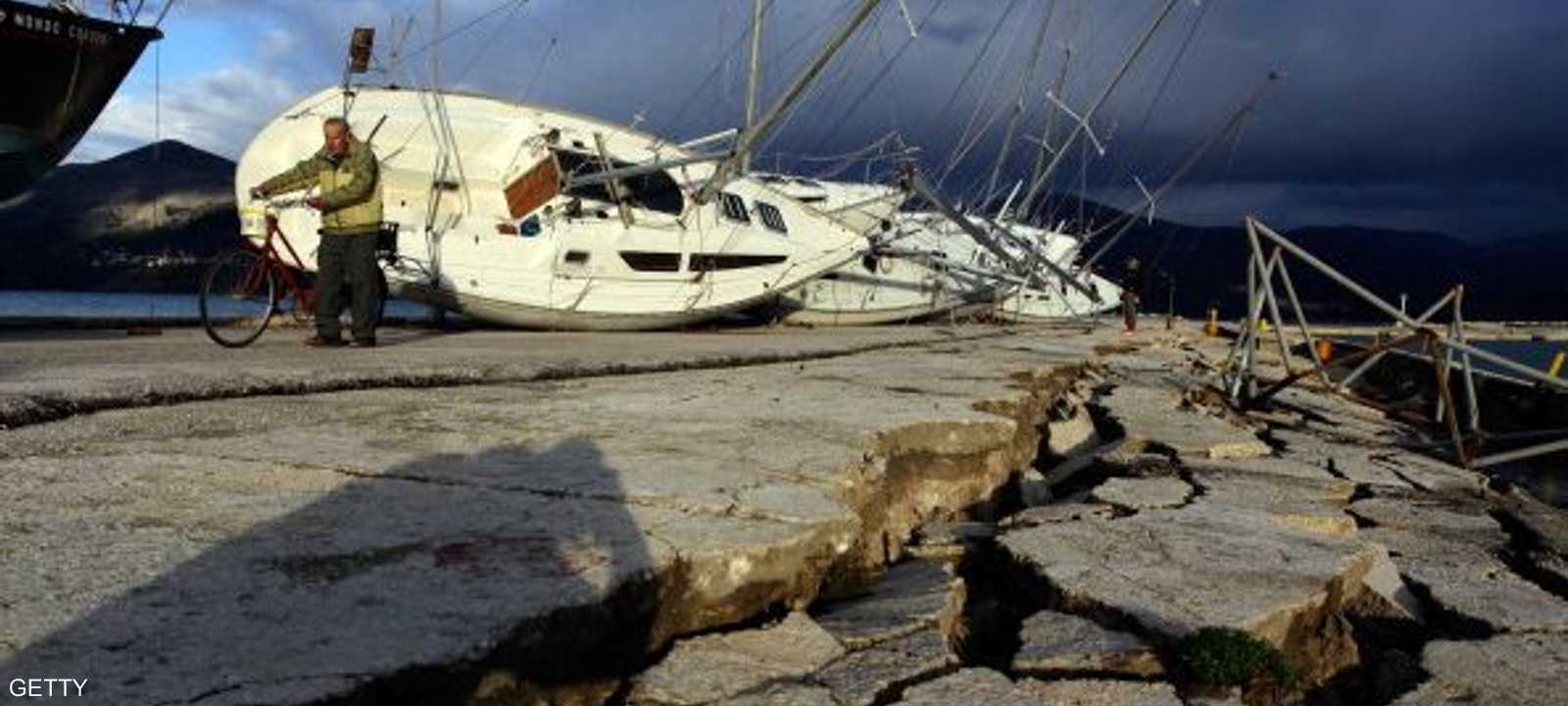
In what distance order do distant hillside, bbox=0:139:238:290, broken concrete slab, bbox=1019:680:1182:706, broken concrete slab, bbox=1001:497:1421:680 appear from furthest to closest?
distant hillside, bbox=0:139:238:290 < broken concrete slab, bbox=1001:497:1421:680 < broken concrete slab, bbox=1019:680:1182:706

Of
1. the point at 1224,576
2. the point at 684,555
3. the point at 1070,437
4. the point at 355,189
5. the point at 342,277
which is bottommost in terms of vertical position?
the point at 1070,437

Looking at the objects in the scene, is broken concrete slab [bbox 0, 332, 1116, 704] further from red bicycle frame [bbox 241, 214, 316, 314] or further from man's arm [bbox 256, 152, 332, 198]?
red bicycle frame [bbox 241, 214, 316, 314]

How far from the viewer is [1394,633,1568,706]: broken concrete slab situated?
2373mm

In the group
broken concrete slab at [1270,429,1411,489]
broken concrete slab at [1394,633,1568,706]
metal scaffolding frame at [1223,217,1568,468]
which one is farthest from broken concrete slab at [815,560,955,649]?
metal scaffolding frame at [1223,217,1568,468]

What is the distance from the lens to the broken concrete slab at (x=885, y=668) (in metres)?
2.07

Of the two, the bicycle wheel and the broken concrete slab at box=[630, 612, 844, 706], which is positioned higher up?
the bicycle wheel

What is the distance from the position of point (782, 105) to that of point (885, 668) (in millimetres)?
9460

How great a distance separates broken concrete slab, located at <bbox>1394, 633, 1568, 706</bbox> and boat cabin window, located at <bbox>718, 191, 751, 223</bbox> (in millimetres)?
12512

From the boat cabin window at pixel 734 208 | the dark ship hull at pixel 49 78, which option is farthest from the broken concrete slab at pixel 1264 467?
the dark ship hull at pixel 49 78

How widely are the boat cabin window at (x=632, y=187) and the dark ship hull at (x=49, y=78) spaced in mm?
10266

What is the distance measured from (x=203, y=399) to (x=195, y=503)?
6.49ft

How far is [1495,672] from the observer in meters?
2.54

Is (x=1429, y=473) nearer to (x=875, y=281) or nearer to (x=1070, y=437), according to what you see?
(x=1070, y=437)

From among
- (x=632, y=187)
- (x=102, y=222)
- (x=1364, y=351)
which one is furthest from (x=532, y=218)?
(x=102, y=222)
